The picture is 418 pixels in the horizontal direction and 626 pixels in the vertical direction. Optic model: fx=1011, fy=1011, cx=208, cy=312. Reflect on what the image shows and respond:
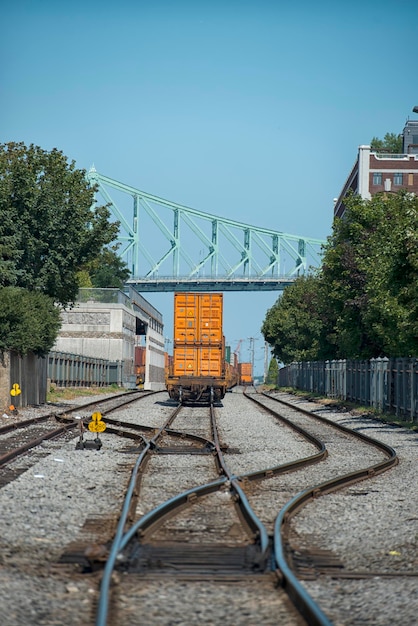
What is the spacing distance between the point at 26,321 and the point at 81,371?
30005mm

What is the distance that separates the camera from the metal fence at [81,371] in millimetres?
55616

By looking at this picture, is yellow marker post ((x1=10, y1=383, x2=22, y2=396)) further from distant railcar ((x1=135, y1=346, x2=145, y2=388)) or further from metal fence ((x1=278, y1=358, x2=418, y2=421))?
distant railcar ((x1=135, y1=346, x2=145, y2=388))

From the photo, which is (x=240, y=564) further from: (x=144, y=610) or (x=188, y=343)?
(x=188, y=343)

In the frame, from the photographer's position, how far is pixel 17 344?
3353 cm

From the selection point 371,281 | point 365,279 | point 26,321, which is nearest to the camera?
point 26,321

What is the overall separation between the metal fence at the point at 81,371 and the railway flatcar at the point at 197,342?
495 inches

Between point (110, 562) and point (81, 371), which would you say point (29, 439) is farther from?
point (81, 371)

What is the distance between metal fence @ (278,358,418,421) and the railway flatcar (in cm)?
641

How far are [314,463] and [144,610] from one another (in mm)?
11265

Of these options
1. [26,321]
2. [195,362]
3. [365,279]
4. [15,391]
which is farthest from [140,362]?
[15,391]

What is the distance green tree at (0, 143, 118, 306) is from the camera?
39.1 m

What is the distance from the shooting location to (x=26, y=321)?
112ft

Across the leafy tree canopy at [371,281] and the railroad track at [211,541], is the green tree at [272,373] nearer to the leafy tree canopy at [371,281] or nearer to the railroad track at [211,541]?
the leafy tree canopy at [371,281]

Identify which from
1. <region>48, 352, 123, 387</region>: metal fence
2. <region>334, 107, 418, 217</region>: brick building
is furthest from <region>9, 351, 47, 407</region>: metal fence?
<region>334, 107, 418, 217</region>: brick building
